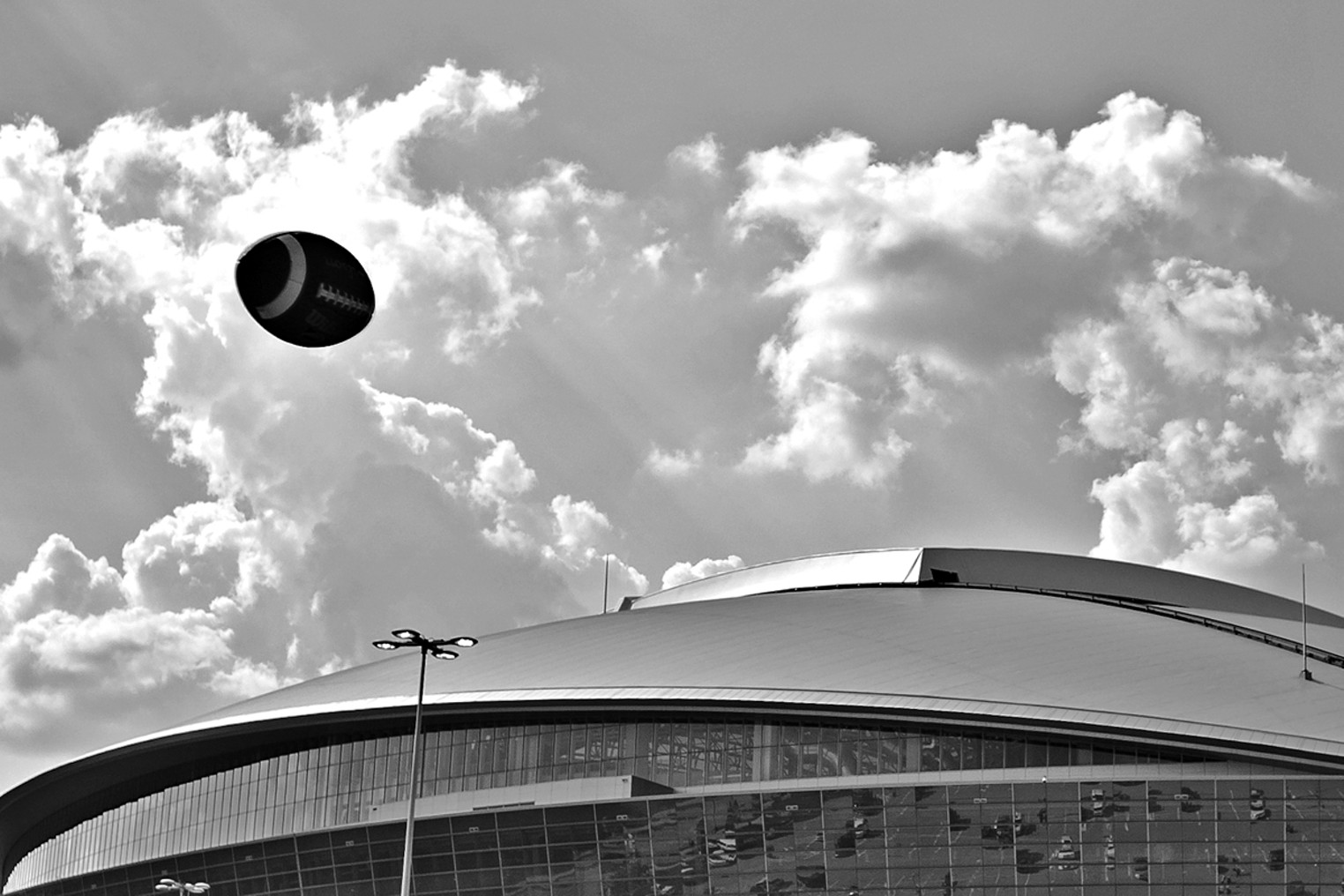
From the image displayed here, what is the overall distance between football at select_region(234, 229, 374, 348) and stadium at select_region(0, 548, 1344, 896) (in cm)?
3238

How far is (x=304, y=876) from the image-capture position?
164 feet

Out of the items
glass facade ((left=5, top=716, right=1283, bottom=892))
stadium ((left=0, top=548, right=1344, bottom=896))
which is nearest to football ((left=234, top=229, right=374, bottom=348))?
stadium ((left=0, top=548, right=1344, bottom=896))


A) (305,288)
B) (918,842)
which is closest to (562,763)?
(918,842)

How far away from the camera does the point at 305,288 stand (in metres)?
12.0

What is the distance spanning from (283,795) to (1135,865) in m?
28.7

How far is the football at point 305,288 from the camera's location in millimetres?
12016

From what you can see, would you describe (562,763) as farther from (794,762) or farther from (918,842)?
(918,842)

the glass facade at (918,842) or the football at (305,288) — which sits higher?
the football at (305,288)

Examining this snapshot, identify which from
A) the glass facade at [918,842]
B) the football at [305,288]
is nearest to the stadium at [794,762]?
the glass facade at [918,842]

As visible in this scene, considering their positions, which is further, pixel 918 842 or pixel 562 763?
pixel 562 763

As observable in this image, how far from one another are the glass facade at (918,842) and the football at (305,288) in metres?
32.4

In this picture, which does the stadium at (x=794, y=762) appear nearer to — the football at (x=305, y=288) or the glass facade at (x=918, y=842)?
the glass facade at (x=918, y=842)

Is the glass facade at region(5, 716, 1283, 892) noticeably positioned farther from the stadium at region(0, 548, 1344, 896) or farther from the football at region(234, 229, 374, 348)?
the football at region(234, 229, 374, 348)

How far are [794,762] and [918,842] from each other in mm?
5731
